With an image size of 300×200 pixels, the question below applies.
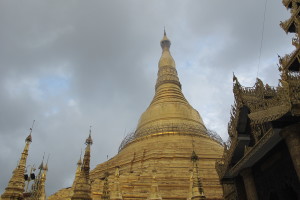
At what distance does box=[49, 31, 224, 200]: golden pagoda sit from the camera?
63.4ft

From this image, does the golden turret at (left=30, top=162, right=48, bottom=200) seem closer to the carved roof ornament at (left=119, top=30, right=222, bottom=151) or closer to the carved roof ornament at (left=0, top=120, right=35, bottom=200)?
the carved roof ornament at (left=0, top=120, right=35, bottom=200)

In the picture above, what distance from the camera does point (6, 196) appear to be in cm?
1179

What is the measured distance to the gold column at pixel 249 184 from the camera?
875cm

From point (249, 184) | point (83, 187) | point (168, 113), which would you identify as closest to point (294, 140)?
point (249, 184)

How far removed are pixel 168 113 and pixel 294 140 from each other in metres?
27.5

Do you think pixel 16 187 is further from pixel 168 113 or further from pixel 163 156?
pixel 168 113

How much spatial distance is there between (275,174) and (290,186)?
77 centimetres

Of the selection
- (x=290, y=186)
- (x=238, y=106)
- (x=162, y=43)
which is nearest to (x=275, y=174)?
(x=290, y=186)

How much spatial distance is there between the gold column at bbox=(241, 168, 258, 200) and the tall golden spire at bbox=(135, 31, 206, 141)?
21157 mm

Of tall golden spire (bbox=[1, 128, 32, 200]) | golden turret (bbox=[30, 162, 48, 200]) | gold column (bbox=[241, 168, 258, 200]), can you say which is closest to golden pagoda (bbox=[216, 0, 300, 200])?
gold column (bbox=[241, 168, 258, 200])

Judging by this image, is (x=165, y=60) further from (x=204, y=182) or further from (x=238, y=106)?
(x=238, y=106)

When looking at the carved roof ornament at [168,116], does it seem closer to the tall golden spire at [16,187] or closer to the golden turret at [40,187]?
the golden turret at [40,187]

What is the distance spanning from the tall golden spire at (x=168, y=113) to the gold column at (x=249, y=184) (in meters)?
21.2

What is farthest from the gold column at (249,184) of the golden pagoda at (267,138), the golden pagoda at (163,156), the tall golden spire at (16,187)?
the tall golden spire at (16,187)
